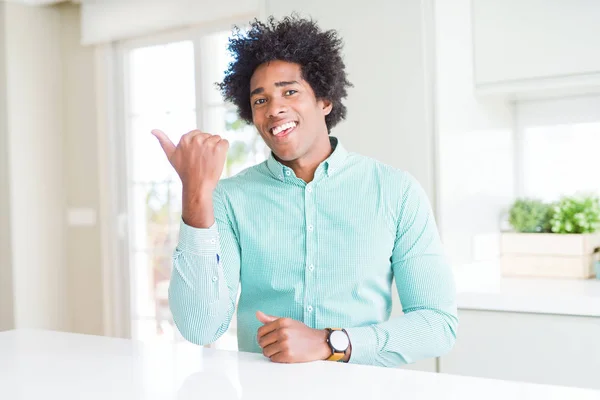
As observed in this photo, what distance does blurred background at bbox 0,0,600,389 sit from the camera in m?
2.61

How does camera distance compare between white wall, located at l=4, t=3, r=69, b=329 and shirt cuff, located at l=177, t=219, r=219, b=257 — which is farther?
white wall, located at l=4, t=3, r=69, b=329

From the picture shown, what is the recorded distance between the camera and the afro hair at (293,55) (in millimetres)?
1806

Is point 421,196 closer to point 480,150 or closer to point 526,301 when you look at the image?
point 526,301

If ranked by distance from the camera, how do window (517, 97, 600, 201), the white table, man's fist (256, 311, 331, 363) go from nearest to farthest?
the white table < man's fist (256, 311, 331, 363) < window (517, 97, 600, 201)

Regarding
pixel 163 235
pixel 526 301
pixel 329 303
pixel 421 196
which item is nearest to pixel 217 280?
pixel 329 303

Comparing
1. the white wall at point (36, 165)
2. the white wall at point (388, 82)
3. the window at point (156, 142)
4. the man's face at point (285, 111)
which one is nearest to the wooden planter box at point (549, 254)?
the white wall at point (388, 82)

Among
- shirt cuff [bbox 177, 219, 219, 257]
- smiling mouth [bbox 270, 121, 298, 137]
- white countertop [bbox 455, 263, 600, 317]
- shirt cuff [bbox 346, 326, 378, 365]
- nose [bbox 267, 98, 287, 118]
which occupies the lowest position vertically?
white countertop [bbox 455, 263, 600, 317]

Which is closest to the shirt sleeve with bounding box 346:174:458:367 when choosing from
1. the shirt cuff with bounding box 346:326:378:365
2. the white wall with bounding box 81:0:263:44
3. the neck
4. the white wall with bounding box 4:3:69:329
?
the shirt cuff with bounding box 346:326:378:365

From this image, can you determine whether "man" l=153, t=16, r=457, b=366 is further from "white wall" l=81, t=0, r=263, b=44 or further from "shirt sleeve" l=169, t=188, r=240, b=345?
"white wall" l=81, t=0, r=263, b=44

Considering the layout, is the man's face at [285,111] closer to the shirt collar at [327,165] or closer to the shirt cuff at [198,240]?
the shirt collar at [327,165]

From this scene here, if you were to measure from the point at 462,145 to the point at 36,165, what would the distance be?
2.76 metres

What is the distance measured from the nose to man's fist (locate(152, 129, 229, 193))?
33 centimetres

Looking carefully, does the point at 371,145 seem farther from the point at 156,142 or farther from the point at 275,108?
the point at 156,142

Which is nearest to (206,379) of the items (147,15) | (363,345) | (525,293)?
(363,345)
